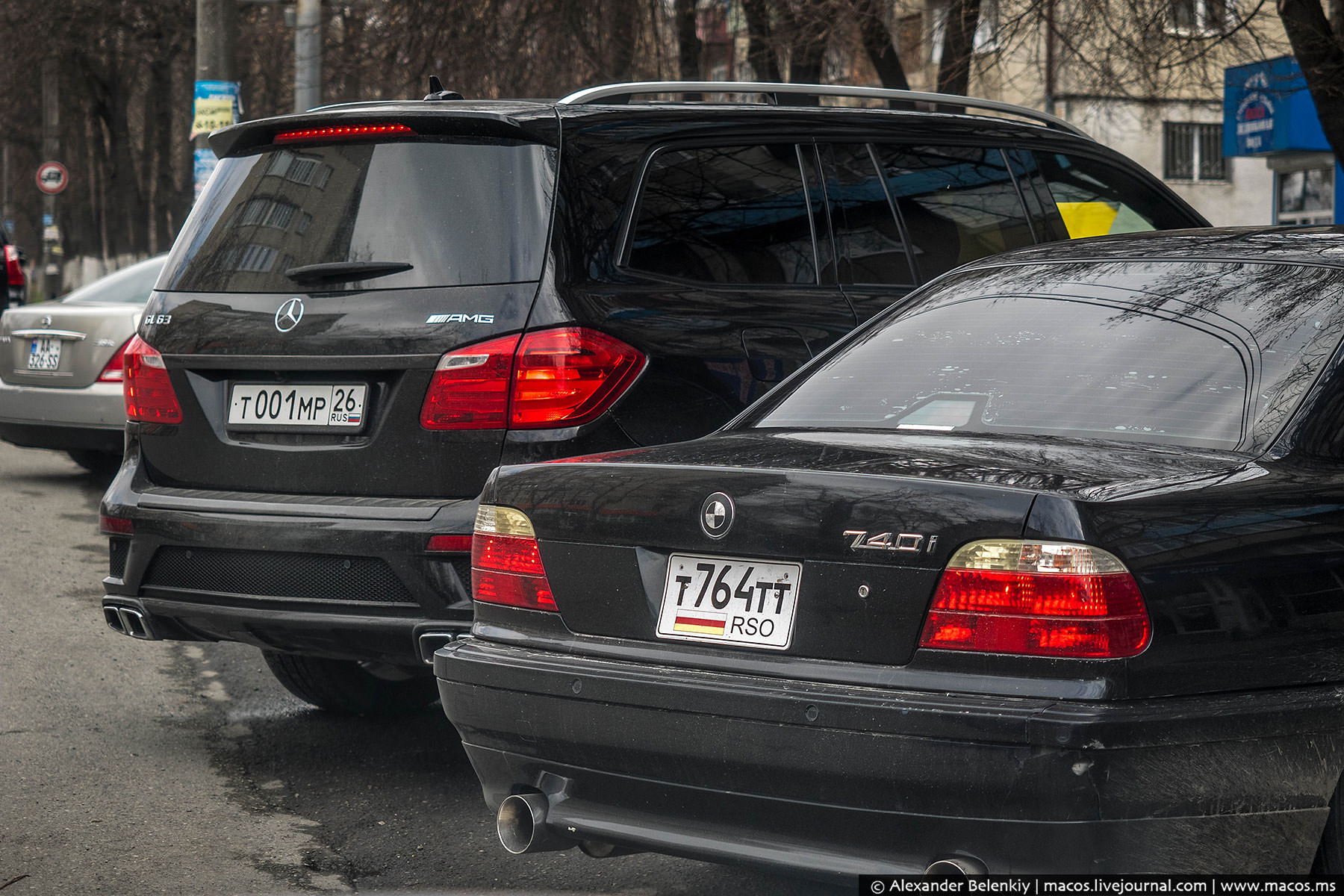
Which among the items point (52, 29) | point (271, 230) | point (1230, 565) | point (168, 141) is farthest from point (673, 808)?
point (168, 141)

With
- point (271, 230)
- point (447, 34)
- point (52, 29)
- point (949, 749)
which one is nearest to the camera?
point (949, 749)

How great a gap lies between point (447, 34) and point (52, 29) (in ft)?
69.0

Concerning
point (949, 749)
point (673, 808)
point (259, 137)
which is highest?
point (259, 137)

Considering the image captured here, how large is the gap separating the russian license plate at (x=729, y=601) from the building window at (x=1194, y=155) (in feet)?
117

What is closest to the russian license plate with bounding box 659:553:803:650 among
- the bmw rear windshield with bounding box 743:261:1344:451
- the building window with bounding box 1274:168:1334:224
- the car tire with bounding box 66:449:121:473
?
the bmw rear windshield with bounding box 743:261:1344:451

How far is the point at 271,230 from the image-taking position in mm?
4887

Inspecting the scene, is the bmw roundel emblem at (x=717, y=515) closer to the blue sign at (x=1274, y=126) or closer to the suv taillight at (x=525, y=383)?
the suv taillight at (x=525, y=383)

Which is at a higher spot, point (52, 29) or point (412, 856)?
point (52, 29)

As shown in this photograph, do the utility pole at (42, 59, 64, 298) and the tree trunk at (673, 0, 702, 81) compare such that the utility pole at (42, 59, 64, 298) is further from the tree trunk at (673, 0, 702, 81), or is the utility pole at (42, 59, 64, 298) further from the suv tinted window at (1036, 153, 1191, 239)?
the suv tinted window at (1036, 153, 1191, 239)

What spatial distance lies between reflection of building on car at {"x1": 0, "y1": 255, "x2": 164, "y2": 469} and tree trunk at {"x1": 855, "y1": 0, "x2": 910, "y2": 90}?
20.4 feet

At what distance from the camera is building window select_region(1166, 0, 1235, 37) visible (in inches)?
475

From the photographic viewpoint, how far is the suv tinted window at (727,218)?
4684 millimetres

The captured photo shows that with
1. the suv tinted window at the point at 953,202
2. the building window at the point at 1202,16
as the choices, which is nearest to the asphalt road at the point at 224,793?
the suv tinted window at the point at 953,202

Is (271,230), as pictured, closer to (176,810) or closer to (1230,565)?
(176,810)
